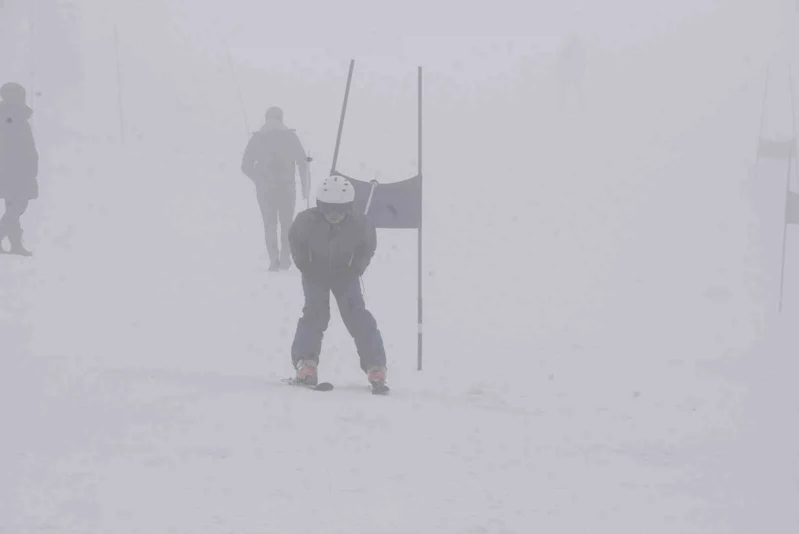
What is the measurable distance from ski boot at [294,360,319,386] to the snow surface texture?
266 millimetres

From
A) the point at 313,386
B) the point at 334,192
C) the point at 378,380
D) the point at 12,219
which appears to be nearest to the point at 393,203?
the point at 334,192

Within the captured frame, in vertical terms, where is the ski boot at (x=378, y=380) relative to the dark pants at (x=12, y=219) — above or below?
below

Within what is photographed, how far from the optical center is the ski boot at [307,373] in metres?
7.52

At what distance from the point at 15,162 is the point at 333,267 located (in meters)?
7.00

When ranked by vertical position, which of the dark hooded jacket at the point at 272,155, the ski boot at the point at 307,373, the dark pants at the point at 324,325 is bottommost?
the ski boot at the point at 307,373

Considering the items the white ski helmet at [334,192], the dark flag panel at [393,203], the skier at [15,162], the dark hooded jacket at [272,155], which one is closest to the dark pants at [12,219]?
the skier at [15,162]

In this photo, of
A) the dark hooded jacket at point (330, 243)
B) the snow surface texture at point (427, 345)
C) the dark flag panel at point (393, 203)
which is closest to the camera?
the snow surface texture at point (427, 345)

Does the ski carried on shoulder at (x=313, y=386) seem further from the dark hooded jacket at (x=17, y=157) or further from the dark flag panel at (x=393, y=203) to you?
the dark hooded jacket at (x=17, y=157)

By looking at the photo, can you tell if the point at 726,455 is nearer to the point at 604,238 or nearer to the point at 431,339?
the point at 431,339

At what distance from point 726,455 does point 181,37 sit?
1584 inches

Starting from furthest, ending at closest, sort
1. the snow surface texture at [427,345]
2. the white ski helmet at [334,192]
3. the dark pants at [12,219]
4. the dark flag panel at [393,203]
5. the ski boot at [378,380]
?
1. the dark pants at [12,219]
2. the dark flag panel at [393,203]
3. the ski boot at [378,380]
4. the white ski helmet at [334,192]
5. the snow surface texture at [427,345]

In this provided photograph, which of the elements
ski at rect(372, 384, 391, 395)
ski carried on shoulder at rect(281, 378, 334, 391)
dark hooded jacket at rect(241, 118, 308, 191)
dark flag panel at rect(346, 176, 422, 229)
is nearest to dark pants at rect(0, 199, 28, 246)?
dark hooded jacket at rect(241, 118, 308, 191)

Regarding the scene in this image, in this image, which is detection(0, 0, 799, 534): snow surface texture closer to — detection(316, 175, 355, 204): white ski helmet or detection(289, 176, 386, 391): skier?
detection(289, 176, 386, 391): skier

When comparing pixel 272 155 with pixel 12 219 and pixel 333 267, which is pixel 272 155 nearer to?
pixel 12 219
